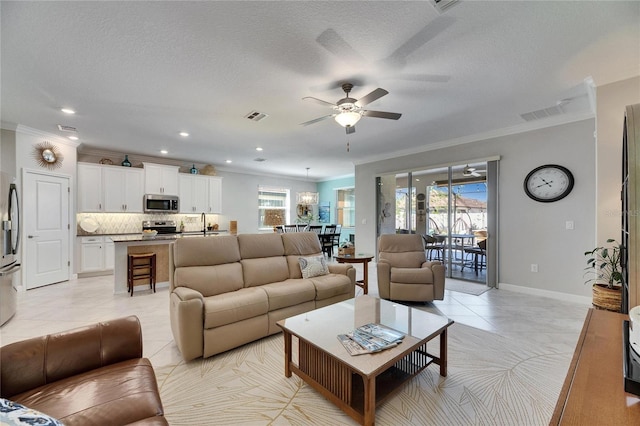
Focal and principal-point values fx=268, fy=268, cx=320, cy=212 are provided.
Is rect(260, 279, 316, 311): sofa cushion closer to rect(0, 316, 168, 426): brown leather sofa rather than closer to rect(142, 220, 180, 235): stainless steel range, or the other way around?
rect(0, 316, 168, 426): brown leather sofa

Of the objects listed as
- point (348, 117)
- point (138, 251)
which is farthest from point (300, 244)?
point (138, 251)

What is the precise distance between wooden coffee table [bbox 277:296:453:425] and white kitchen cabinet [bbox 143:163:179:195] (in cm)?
567

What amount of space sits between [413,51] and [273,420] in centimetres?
299

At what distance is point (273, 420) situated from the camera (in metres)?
1.68

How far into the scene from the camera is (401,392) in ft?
6.32

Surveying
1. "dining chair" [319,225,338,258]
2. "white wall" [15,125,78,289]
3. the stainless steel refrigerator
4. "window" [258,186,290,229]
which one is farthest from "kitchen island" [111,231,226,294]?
"window" [258,186,290,229]

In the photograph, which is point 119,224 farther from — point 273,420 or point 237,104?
point 273,420

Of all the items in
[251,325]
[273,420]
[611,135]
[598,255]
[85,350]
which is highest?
[611,135]

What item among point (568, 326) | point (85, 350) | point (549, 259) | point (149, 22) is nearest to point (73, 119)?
point (149, 22)

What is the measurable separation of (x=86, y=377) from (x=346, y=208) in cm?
840

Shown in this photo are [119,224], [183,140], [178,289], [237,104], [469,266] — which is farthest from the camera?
[119,224]

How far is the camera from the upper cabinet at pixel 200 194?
6.77 metres

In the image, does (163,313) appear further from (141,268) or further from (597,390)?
(597,390)

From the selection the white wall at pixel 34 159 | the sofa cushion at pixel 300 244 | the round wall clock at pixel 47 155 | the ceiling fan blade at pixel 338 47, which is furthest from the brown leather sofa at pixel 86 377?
the round wall clock at pixel 47 155
